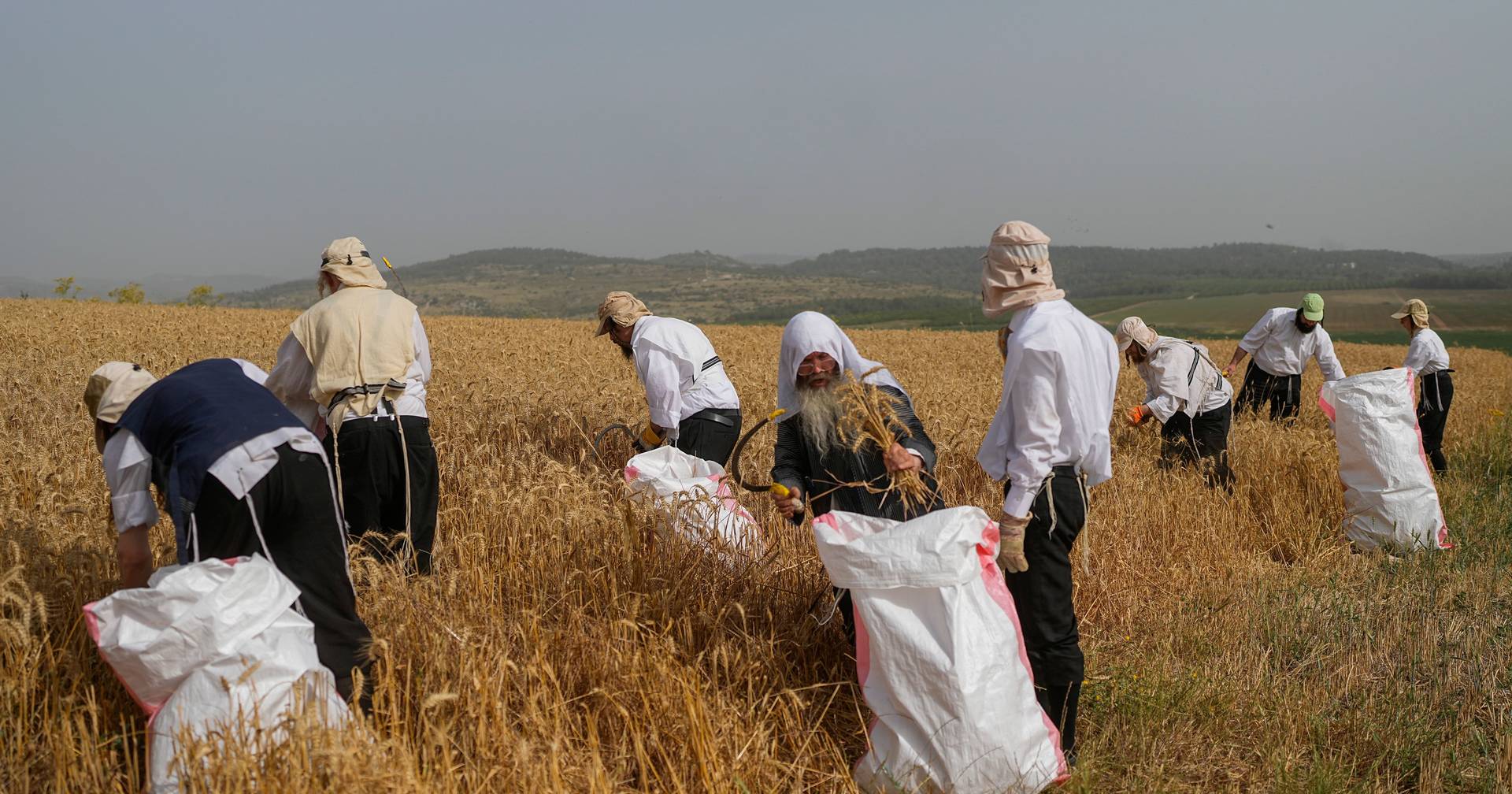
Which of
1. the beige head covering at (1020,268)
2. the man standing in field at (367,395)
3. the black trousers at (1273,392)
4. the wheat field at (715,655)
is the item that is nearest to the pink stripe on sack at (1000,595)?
the wheat field at (715,655)

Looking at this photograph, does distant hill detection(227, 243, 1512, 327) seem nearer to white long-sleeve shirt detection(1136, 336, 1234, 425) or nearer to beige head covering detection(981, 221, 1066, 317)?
white long-sleeve shirt detection(1136, 336, 1234, 425)

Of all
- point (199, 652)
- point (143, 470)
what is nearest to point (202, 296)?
point (143, 470)

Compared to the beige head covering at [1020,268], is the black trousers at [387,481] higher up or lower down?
lower down

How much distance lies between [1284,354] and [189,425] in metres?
8.60

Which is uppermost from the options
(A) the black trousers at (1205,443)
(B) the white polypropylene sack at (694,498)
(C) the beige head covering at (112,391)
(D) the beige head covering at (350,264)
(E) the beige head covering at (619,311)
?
(D) the beige head covering at (350,264)

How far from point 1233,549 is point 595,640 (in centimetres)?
418

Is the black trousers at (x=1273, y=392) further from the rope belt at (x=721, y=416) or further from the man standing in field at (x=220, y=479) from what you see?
the man standing in field at (x=220, y=479)

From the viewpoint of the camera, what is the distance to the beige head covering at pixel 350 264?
4047mm

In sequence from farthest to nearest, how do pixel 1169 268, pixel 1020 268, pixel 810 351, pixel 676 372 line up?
pixel 1169 268, pixel 676 372, pixel 810 351, pixel 1020 268

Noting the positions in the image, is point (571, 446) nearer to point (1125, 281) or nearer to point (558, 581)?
point (558, 581)

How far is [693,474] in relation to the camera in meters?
4.65

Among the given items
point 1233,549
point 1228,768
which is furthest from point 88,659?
point 1233,549

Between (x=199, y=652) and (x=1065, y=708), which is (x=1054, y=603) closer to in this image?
(x=1065, y=708)

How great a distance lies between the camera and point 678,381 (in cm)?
513
